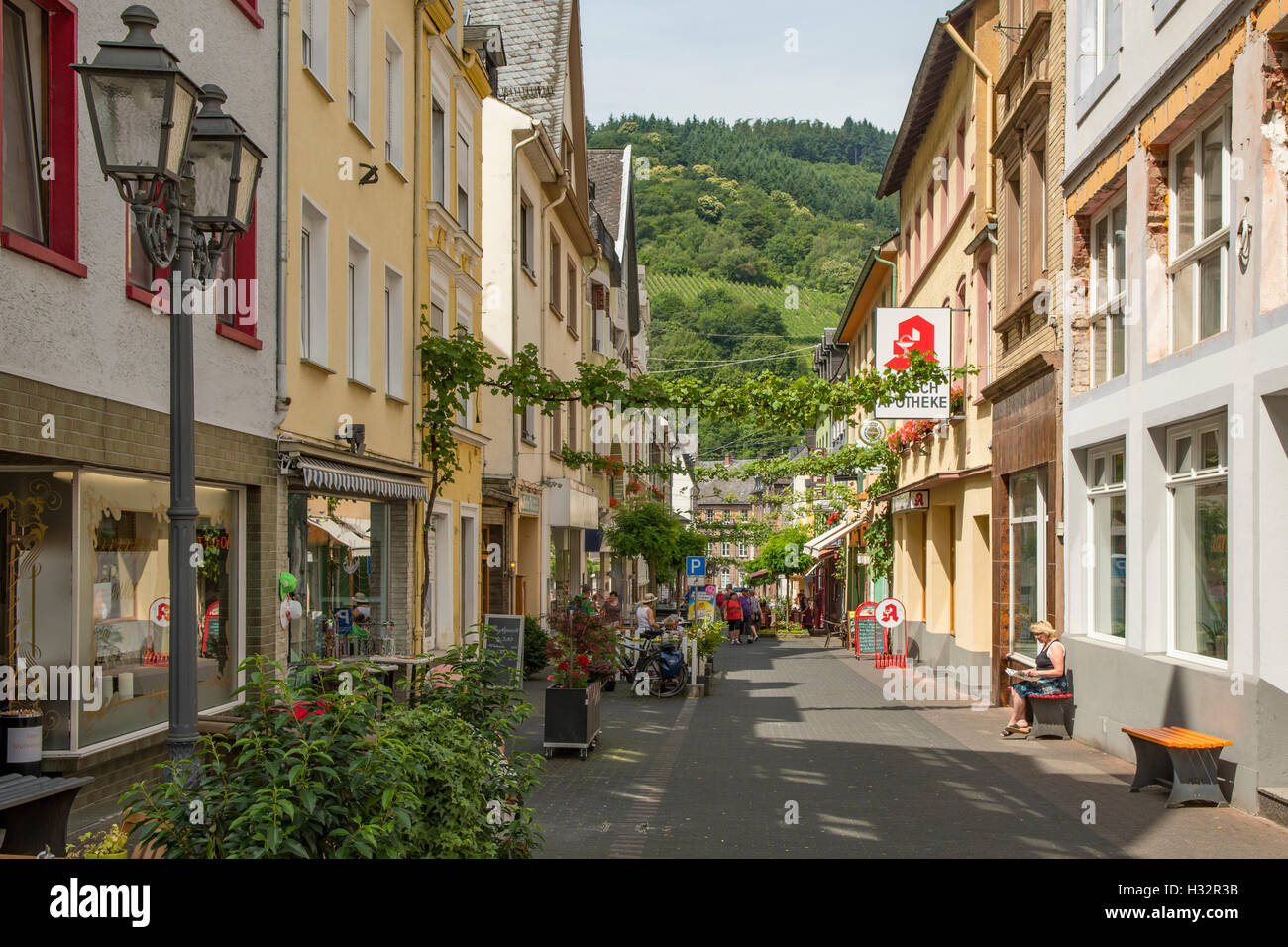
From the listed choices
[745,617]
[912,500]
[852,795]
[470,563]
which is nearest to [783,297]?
[745,617]

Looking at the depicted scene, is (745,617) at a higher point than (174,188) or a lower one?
lower

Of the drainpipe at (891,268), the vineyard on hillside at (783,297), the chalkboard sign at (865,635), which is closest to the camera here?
the chalkboard sign at (865,635)

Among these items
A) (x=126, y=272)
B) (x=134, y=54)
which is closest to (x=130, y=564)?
(x=126, y=272)

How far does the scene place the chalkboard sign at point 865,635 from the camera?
3036 centimetres

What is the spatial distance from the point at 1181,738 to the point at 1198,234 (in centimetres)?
440

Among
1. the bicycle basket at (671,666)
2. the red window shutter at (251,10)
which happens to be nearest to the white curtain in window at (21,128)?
the red window shutter at (251,10)

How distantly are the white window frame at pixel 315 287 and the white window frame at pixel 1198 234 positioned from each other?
8.24 metres

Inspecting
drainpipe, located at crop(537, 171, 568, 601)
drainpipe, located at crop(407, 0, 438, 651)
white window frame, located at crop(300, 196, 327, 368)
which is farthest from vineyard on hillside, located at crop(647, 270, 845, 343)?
white window frame, located at crop(300, 196, 327, 368)

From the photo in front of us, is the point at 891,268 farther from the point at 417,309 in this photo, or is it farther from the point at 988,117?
the point at 417,309

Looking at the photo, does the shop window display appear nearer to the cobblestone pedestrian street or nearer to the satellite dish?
the cobblestone pedestrian street

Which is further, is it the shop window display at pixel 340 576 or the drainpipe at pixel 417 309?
the drainpipe at pixel 417 309

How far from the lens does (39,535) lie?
768 cm

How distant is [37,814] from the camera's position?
19.9 ft

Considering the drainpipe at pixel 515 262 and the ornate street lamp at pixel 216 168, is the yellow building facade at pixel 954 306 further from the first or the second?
the ornate street lamp at pixel 216 168
